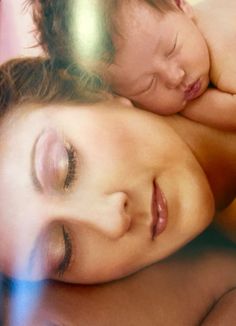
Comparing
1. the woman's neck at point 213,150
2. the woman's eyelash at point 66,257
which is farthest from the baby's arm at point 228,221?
the woman's eyelash at point 66,257

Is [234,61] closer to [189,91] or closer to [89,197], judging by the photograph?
[189,91]

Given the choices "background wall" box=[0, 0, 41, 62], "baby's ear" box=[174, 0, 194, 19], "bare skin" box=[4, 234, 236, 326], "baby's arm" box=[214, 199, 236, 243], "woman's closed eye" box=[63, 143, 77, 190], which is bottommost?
"bare skin" box=[4, 234, 236, 326]

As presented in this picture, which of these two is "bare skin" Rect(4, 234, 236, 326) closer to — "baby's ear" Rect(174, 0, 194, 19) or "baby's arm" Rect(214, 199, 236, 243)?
"baby's arm" Rect(214, 199, 236, 243)

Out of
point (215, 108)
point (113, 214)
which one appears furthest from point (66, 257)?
point (215, 108)

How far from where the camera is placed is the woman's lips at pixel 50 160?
370 millimetres

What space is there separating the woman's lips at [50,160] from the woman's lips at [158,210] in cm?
7

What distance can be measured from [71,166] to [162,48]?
0.35 feet

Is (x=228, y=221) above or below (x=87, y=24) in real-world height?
below

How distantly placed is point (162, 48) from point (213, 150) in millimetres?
83

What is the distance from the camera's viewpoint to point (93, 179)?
372mm

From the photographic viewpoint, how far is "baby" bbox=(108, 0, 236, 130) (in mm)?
384

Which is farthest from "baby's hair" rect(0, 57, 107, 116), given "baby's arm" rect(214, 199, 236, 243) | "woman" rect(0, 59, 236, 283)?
"baby's arm" rect(214, 199, 236, 243)

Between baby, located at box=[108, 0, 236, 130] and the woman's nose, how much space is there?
73 millimetres

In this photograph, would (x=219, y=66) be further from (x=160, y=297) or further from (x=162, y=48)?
(x=160, y=297)
